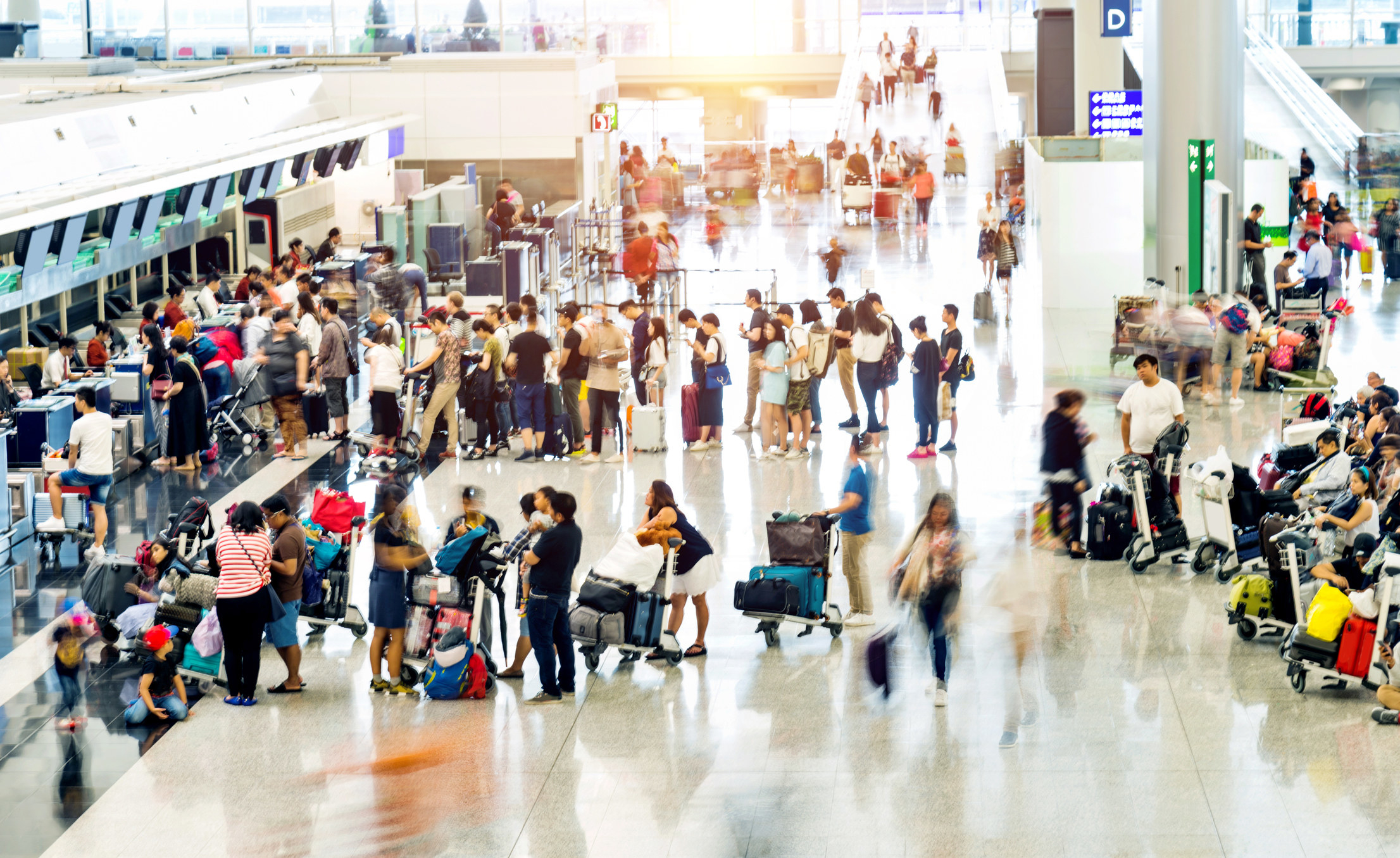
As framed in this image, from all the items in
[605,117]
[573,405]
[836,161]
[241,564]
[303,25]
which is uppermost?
[303,25]

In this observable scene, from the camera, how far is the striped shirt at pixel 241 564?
29.4ft

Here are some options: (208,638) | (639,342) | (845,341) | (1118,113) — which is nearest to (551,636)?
(208,638)

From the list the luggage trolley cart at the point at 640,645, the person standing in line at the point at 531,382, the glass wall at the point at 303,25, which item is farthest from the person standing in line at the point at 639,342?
the glass wall at the point at 303,25

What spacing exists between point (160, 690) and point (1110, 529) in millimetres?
6472

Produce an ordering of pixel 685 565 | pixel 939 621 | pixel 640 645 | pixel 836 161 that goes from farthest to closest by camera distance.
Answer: pixel 836 161
pixel 685 565
pixel 640 645
pixel 939 621

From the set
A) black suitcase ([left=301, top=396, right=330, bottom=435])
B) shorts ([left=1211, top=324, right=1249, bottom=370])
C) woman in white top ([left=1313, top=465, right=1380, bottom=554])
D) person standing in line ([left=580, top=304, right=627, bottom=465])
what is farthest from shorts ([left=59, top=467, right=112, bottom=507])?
shorts ([left=1211, top=324, right=1249, bottom=370])

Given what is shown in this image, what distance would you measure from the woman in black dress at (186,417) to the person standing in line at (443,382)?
1965 millimetres

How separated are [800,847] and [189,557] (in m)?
4.79

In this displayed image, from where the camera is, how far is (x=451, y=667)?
30.1 feet

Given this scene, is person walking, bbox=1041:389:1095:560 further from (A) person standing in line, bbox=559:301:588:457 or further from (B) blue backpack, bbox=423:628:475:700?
(A) person standing in line, bbox=559:301:588:457

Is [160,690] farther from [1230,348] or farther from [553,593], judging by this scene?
[1230,348]

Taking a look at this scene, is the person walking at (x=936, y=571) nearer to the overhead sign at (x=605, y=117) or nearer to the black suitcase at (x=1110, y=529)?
the black suitcase at (x=1110, y=529)

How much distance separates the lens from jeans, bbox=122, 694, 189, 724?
891 centimetres

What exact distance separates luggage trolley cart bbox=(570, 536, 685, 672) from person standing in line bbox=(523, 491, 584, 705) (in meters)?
0.21
